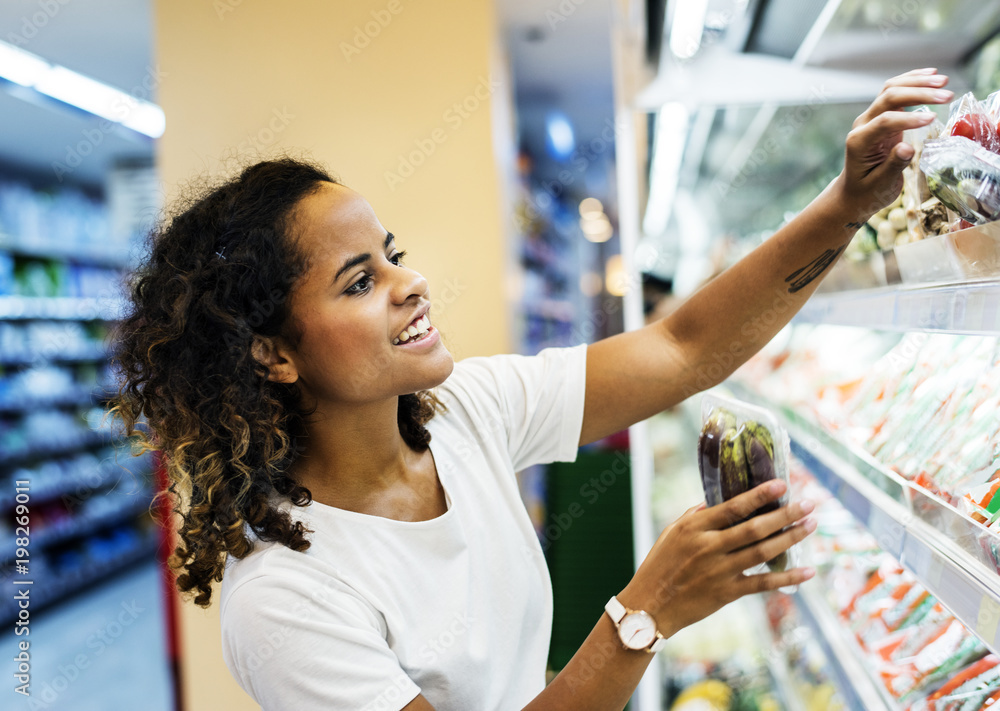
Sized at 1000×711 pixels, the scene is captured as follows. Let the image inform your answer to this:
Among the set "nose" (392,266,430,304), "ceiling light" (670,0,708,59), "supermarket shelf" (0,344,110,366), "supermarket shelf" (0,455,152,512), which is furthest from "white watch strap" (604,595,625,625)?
"supermarket shelf" (0,344,110,366)

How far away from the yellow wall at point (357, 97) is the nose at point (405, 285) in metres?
1.83

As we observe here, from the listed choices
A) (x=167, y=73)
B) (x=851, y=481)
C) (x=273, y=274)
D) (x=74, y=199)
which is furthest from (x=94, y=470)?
(x=851, y=481)

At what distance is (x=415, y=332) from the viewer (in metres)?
1.14

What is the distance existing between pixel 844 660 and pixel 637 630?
725 mm

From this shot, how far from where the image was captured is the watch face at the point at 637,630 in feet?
2.90

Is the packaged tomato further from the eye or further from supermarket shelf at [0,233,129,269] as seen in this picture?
supermarket shelf at [0,233,129,269]

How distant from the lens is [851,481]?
3.88ft

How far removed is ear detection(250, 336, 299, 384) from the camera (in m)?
1.15

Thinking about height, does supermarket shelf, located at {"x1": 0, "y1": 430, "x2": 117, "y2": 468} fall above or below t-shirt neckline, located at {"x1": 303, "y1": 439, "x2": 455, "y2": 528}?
above

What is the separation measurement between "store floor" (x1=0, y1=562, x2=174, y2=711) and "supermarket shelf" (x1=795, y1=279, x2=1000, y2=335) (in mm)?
3722

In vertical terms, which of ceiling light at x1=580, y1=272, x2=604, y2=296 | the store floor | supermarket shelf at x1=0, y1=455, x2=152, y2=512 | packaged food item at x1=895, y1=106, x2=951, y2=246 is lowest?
the store floor

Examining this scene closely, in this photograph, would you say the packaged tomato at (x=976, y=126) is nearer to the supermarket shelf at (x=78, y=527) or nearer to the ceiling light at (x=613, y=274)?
the supermarket shelf at (x=78, y=527)

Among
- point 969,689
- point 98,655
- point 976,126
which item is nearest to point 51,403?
point 98,655

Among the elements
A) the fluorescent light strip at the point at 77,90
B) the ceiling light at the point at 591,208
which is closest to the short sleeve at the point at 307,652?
the fluorescent light strip at the point at 77,90
